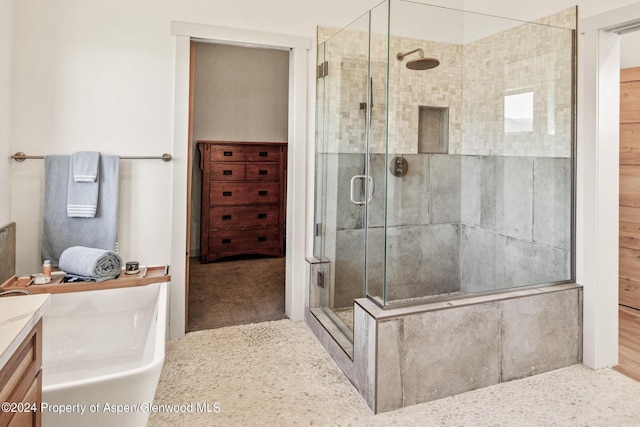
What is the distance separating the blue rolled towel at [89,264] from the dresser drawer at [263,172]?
2739 mm

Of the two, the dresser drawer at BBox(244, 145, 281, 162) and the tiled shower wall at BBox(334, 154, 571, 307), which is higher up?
the dresser drawer at BBox(244, 145, 281, 162)

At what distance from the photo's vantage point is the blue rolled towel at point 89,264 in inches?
89.4

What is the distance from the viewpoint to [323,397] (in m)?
2.06

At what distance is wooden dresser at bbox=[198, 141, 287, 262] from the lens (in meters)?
4.81

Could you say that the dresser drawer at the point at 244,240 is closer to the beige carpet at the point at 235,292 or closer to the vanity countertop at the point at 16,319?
the beige carpet at the point at 235,292

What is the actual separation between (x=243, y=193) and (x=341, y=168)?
240 cm

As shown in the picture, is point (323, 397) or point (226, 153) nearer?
point (323, 397)

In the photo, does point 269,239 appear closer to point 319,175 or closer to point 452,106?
point 319,175

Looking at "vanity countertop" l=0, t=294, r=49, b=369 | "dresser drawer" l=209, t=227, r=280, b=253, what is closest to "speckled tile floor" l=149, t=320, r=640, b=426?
"vanity countertop" l=0, t=294, r=49, b=369

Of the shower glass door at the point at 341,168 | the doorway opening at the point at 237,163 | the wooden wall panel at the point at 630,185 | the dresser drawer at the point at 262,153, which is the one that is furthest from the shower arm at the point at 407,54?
the dresser drawer at the point at 262,153

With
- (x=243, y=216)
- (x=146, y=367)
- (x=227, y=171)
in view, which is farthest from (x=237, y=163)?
(x=146, y=367)

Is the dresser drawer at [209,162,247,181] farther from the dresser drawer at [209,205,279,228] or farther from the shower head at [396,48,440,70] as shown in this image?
the shower head at [396,48,440,70]

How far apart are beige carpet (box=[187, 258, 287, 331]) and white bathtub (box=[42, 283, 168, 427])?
654 millimetres

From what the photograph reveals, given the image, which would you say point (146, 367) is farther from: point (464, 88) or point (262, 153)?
point (262, 153)
